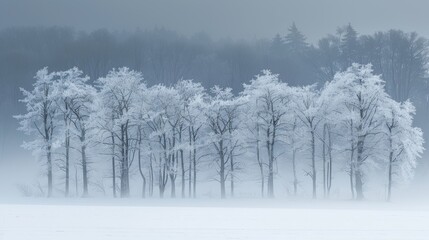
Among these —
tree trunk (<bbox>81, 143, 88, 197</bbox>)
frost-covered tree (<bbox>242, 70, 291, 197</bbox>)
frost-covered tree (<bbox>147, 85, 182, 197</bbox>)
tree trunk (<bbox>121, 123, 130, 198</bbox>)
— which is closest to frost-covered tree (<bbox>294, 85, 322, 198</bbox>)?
frost-covered tree (<bbox>242, 70, 291, 197</bbox>)

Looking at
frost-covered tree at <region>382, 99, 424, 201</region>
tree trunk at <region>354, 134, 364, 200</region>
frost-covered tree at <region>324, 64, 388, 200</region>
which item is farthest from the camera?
frost-covered tree at <region>324, 64, 388, 200</region>

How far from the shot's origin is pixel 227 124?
40.5 metres

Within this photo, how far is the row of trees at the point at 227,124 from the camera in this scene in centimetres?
3862

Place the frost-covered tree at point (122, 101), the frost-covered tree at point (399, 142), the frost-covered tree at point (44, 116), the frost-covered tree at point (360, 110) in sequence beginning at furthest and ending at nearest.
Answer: the frost-covered tree at point (44, 116), the frost-covered tree at point (122, 101), the frost-covered tree at point (360, 110), the frost-covered tree at point (399, 142)

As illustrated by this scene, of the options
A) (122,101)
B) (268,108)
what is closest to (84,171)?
(122,101)

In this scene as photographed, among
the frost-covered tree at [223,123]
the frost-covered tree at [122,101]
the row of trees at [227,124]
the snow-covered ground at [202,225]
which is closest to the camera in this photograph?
the snow-covered ground at [202,225]

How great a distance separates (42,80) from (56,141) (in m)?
6.19

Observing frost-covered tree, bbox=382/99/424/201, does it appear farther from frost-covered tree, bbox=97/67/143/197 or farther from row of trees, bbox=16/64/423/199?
frost-covered tree, bbox=97/67/143/197

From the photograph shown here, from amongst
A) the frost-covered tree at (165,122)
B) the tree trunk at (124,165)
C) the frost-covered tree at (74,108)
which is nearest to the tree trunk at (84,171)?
the frost-covered tree at (74,108)

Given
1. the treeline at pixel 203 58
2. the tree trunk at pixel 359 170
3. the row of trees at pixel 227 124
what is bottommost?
the tree trunk at pixel 359 170

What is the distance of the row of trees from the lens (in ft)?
127

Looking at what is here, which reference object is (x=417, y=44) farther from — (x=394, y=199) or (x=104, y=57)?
(x=104, y=57)

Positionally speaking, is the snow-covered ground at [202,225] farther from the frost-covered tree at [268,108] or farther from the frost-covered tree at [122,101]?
the frost-covered tree at [268,108]

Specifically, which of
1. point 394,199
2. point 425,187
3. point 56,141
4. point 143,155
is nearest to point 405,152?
point 394,199
